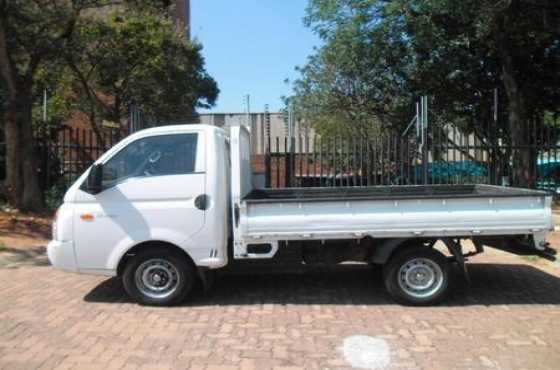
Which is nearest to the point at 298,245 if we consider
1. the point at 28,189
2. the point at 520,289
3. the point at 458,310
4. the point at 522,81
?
the point at 458,310

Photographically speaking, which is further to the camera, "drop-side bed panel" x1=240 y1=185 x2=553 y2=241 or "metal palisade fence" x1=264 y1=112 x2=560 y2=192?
"metal palisade fence" x1=264 y1=112 x2=560 y2=192

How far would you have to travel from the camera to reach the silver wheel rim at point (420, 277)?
21.9ft

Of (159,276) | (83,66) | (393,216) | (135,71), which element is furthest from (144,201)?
(135,71)

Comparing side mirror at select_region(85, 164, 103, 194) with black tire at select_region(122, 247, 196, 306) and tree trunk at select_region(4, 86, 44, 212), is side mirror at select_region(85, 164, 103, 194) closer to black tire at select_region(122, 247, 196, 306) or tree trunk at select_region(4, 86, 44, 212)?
black tire at select_region(122, 247, 196, 306)

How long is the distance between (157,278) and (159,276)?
0.10 feet

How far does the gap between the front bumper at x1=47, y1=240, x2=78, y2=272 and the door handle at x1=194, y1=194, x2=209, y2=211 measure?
1470 millimetres

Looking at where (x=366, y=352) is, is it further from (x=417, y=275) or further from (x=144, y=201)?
(x=144, y=201)

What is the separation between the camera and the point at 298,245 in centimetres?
683

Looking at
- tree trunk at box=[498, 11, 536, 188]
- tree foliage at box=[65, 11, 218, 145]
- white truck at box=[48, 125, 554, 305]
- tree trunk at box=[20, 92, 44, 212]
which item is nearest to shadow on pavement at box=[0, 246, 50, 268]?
tree trunk at box=[20, 92, 44, 212]

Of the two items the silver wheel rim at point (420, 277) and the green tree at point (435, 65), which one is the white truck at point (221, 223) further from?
the green tree at point (435, 65)

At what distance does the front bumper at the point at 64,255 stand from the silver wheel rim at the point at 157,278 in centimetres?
73

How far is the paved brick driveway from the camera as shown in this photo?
5.14 meters

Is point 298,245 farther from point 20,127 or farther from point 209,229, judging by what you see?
point 20,127

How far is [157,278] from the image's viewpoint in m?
6.75
